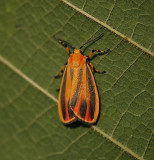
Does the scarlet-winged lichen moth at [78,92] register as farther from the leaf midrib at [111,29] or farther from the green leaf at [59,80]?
the leaf midrib at [111,29]

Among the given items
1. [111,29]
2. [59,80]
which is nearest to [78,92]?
[59,80]

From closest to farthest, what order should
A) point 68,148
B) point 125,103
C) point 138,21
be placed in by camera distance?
point 138,21 < point 125,103 < point 68,148

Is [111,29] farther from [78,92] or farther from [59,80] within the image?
[59,80]

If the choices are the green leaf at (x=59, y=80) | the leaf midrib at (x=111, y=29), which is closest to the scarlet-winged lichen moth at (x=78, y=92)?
the green leaf at (x=59, y=80)

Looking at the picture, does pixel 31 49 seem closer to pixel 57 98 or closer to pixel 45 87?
pixel 45 87

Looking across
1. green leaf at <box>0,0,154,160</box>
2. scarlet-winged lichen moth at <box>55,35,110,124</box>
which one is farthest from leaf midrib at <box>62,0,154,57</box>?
scarlet-winged lichen moth at <box>55,35,110,124</box>

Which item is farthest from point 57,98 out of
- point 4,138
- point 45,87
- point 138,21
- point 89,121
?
point 138,21
